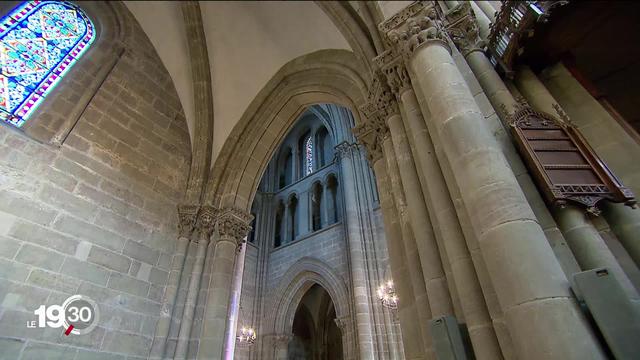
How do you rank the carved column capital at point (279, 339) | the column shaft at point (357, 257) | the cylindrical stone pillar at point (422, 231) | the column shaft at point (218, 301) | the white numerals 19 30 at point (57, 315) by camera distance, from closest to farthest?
the cylindrical stone pillar at point (422, 231)
the white numerals 19 30 at point (57, 315)
the column shaft at point (218, 301)
the column shaft at point (357, 257)
the carved column capital at point (279, 339)

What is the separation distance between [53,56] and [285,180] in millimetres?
11176

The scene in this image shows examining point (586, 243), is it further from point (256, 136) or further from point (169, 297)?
point (256, 136)

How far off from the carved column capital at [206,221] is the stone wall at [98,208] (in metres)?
0.51

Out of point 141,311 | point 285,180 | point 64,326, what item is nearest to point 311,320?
point 285,180

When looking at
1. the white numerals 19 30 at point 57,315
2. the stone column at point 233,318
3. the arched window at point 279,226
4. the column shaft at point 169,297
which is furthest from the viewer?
the arched window at point 279,226

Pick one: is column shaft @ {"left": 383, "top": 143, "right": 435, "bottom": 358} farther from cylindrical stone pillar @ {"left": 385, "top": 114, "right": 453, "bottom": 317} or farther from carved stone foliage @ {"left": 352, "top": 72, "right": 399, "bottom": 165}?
carved stone foliage @ {"left": 352, "top": 72, "right": 399, "bottom": 165}

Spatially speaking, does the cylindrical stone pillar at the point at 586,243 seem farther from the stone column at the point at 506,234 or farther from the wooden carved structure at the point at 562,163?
the stone column at the point at 506,234

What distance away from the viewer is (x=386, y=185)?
4168mm

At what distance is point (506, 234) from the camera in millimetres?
1833

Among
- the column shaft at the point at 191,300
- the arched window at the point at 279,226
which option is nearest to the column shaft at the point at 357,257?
the arched window at the point at 279,226

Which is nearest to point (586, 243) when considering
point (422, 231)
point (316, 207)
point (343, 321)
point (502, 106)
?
point (422, 231)

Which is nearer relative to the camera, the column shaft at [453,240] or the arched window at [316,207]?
the column shaft at [453,240]

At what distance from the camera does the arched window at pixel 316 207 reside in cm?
1361

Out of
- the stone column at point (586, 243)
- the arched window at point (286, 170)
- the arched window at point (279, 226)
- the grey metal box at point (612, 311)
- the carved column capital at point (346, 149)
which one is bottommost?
the grey metal box at point (612, 311)
